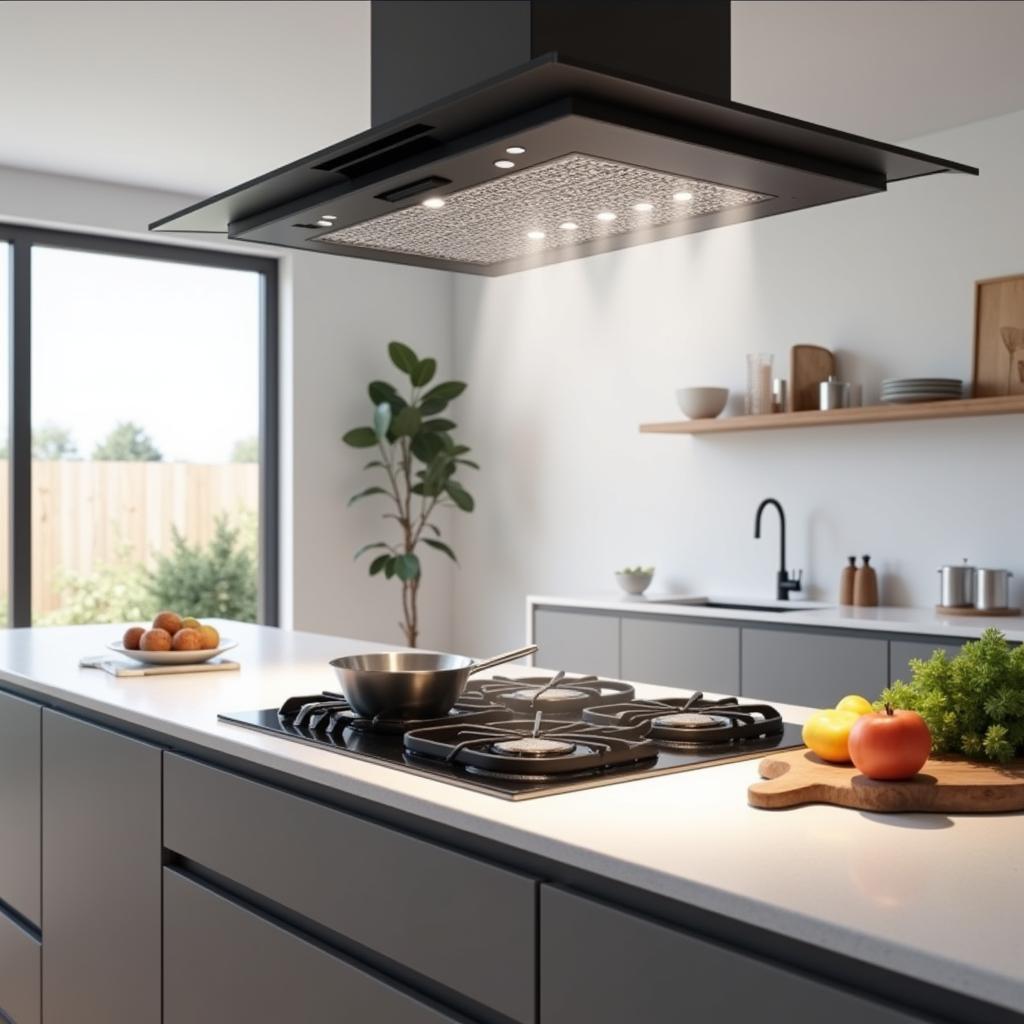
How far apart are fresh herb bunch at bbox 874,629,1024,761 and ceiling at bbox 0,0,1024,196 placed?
2.48 m

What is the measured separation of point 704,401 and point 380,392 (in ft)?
6.08

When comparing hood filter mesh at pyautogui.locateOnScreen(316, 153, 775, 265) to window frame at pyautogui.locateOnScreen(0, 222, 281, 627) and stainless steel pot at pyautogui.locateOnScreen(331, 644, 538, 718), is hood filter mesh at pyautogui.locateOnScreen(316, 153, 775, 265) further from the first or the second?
window frame at pyautogui.locateOnScreen(0, 222, 281, 627)

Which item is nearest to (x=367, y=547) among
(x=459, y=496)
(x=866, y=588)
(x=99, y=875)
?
(x=459, y=496)

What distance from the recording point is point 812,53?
3928 mm

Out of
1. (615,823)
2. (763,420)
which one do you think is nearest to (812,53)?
(763,420)

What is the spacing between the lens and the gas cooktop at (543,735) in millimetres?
1635

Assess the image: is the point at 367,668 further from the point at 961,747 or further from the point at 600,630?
the point at 600,630

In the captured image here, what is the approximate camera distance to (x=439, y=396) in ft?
20.8

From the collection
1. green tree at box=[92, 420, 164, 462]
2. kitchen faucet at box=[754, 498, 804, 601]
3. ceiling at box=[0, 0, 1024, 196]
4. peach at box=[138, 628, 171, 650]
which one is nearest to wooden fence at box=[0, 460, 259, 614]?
green tree at box=[92, 420, 164, 462]

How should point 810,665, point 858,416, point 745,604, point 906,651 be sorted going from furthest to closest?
point 745,604 < point 858,416 < point 810,665 < point 906,651

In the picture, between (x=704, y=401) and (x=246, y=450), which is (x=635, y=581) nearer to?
(x=704, y=401)

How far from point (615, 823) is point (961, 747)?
20.1 inches

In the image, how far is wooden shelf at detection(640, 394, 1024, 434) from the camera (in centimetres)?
418

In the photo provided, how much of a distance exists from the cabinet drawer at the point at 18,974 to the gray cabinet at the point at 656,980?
183 cm
